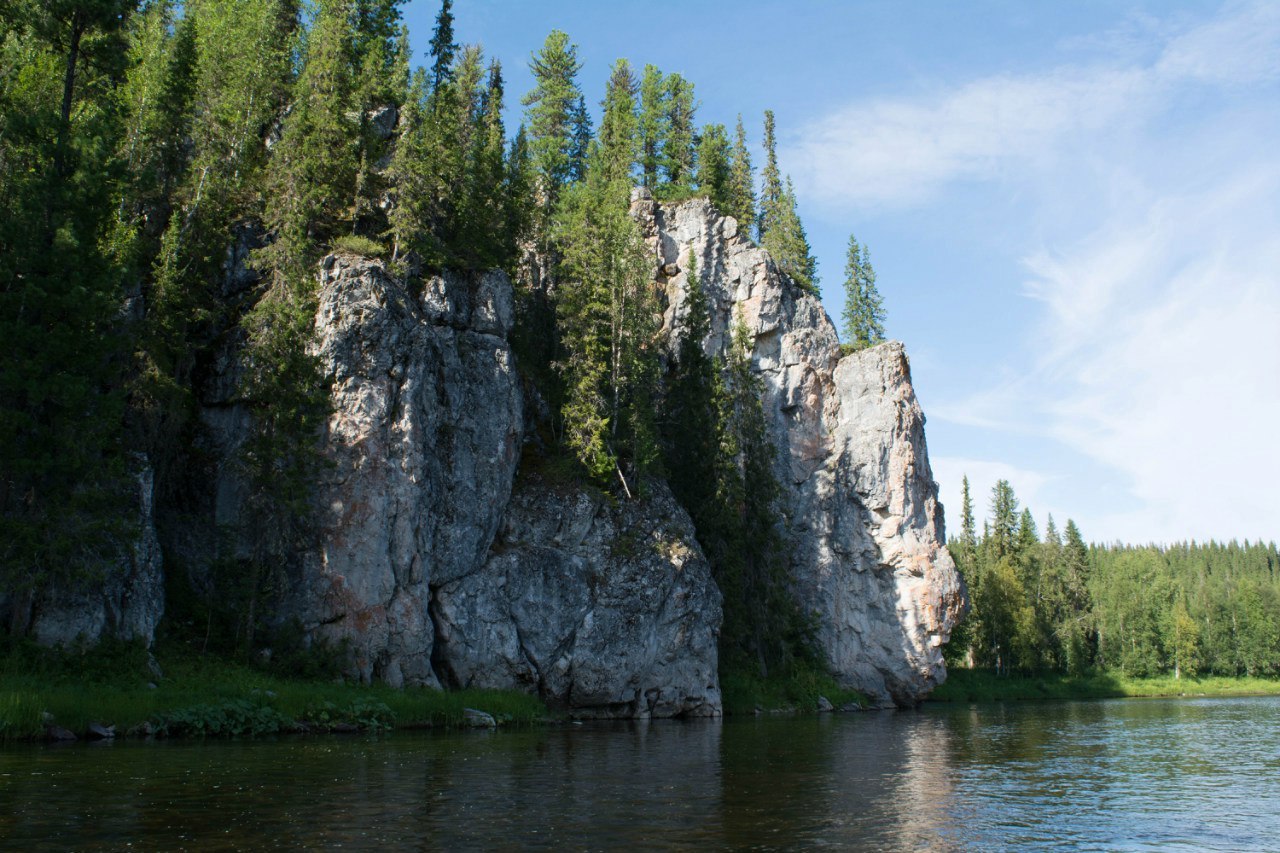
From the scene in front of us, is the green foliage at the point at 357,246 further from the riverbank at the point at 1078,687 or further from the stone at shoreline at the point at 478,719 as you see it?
the riverbank at the point at 1078,687

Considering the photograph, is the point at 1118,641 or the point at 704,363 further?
the point at 1118,641

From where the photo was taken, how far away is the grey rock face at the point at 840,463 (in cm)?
6888

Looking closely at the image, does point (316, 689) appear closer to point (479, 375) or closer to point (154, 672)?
point (154, 672)

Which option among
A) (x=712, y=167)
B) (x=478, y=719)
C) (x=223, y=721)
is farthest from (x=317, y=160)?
(x=712, y=167)

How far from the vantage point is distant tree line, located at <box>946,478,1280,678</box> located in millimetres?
96062

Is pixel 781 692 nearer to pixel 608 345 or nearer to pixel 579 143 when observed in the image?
pixel 608 345

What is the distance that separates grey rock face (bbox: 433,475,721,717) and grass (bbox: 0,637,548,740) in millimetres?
5534

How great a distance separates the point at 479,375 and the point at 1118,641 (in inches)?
3658

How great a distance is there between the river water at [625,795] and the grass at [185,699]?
2249 mm

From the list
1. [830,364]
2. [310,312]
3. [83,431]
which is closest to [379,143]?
[310,312]

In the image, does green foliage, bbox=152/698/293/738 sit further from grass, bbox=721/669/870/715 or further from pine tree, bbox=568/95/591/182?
pine tree, bbox=568/95/591/182

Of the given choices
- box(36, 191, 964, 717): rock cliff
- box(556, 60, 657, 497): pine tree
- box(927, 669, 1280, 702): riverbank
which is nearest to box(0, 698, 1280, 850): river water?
box(36, 191, 964, 717): rock cliff

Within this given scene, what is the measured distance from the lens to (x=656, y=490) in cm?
5228

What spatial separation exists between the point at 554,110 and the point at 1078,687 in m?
81.0
